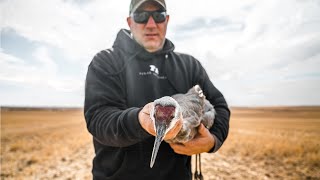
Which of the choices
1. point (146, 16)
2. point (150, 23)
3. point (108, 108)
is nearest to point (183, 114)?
point (108, 108)

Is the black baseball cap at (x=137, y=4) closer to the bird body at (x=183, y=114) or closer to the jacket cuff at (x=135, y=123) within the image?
the bird body at (x=183, y=114)

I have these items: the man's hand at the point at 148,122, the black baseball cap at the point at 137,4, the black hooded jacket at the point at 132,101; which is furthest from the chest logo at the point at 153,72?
the man's hand at the point at 148,122

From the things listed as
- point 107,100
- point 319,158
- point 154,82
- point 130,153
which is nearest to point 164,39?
point 154,82

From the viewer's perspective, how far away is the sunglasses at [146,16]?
12.8ft

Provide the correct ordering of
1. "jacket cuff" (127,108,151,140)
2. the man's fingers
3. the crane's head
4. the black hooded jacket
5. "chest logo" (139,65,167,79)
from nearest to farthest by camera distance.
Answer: the crane's head < "jacket cuff" (127,108,151,140) < the black hooded jacket < the man's fingers < "chest logo" (139,65,167,79)

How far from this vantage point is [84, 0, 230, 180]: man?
3.09 metres

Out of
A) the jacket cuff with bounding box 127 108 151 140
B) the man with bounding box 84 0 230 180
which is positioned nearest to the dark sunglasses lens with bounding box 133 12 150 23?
the man with bounding box 84 0 230 180

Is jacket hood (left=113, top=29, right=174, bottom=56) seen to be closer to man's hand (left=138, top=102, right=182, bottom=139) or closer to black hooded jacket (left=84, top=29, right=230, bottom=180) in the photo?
black hooded jacket (left=84, top=29, right=230, bottom=180)

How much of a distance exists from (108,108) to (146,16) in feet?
4.66

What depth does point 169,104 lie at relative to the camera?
268 centimetres

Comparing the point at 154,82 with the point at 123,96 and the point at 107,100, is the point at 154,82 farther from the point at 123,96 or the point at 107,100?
the point at 107,100

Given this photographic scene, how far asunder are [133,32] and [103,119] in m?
1.51

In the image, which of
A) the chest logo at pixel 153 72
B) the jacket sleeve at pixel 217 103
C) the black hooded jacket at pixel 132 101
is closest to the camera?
the black hooded jacket at pixel 132 101

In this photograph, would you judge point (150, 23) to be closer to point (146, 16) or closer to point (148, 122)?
point (146, 16)
